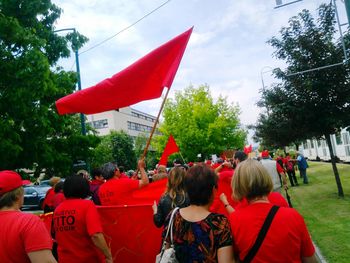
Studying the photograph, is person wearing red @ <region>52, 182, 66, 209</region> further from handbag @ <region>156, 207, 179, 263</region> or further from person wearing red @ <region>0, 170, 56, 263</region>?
handbag @ <region>156, 207, 179, 263</region>

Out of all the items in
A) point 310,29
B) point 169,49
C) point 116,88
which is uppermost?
point 310,29

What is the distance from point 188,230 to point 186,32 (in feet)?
13.0

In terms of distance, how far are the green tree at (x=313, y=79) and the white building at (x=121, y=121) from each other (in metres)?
58.1

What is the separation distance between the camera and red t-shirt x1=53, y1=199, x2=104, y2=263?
157 inches

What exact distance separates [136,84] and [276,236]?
372 cm

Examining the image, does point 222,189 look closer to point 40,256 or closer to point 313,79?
point 40,256

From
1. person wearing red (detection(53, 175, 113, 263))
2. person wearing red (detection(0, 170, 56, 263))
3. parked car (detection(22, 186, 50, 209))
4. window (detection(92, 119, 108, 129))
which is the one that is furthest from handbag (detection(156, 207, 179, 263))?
window (detection(92, 119, 108, 129))

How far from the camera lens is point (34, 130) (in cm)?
1028

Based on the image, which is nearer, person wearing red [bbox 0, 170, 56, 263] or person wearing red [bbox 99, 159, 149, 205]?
person wearing red [bbox 0, 170, 56, 263]

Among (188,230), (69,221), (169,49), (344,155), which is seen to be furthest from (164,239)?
(344,155)

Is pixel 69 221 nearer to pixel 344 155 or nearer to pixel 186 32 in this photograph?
pixel 186 32

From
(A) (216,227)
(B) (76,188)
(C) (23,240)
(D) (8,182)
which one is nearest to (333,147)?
(B) (76,188)

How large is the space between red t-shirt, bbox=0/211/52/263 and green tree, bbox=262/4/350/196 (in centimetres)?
1163

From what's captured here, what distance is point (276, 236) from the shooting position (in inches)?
103
